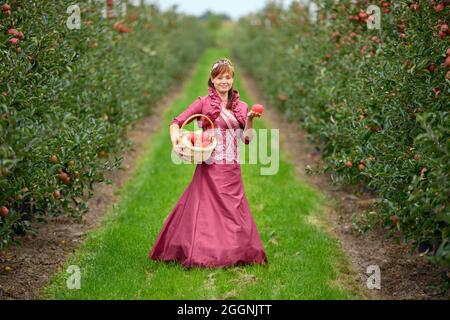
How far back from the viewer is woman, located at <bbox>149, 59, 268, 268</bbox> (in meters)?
5.57

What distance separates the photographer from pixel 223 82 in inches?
222

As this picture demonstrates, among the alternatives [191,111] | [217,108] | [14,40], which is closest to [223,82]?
[217,108]

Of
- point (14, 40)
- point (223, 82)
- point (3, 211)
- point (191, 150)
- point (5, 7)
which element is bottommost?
point (3, 211)

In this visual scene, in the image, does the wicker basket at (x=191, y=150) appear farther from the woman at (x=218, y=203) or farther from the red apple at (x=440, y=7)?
the red apple at (x=440, y=7)

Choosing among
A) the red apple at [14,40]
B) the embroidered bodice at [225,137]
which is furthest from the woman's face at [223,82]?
the red apple at [14,40]

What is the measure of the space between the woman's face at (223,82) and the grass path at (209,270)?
1.54 metres

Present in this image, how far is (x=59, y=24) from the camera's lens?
658 centimetres

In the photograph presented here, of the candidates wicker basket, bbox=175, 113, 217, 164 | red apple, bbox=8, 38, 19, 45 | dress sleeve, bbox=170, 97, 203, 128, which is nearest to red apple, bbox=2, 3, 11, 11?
red apple, bbox=8, 38, 19, 45

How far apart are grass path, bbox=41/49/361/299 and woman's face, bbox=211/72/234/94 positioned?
1.54 meters

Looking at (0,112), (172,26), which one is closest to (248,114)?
(0,112)

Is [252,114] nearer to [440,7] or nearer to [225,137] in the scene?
[225,137]

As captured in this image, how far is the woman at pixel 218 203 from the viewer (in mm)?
5566

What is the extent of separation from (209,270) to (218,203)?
22.5 inches
